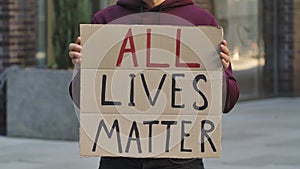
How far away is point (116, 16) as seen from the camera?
3637mm

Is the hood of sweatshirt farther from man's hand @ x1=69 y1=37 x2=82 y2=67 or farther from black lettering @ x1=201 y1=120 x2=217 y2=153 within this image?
black lettering @ x1=201 y1=120 x2=217 y2=153

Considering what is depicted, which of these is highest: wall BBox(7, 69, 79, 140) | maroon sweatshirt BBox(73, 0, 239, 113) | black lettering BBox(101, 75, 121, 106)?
maroon sweatshirt BBox(73, 0, 239, 113)

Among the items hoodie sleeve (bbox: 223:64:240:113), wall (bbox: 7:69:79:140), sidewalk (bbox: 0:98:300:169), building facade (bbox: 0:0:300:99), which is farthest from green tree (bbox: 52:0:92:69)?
hoodie sleeve (bbox: 223:64:240:113)

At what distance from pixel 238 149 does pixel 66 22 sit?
288 centimetres

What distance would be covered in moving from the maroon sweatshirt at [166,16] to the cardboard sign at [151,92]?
98 mm

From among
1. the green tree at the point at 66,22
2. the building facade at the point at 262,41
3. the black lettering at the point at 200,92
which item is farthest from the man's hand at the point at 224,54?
the building facade at the point at 262,41

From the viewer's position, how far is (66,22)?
1092 cm

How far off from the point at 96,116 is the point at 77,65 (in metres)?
0.23

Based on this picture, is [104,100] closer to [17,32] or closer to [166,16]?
[166,16]

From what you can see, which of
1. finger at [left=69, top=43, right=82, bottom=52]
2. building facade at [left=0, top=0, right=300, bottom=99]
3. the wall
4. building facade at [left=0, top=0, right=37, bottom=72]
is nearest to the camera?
finger at [left=69, top=43, right=82, bottom=52]

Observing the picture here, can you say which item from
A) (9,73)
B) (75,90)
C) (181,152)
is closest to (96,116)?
(75,90)

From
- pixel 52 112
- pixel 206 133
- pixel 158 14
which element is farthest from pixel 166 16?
pixel 52 112

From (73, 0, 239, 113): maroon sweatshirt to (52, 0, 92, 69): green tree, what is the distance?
7.27 m

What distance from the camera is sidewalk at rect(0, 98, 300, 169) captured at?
8641mm
